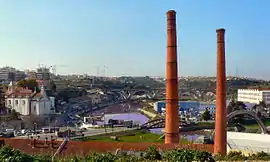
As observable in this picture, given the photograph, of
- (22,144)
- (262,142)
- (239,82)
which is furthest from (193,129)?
(239,82)

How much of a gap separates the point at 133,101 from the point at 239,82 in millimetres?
43735

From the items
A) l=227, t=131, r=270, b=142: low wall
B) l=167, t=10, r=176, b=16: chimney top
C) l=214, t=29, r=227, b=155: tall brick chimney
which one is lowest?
l=227, t=131, r=270, b=142: low wall

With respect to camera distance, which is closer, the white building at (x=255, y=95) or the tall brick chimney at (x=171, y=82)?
the tall brick chimney at (x=171, y=82)

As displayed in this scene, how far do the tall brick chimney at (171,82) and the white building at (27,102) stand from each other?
38832 mm

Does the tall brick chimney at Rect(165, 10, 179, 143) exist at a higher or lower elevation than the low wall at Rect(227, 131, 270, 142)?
higher

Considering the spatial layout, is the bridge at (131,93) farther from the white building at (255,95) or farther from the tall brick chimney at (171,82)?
the tall brick chimney at (171,82)

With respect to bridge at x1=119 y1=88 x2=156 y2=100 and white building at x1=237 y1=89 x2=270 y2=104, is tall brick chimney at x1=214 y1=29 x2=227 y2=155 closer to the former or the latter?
white building at x1=237 y1=89 x2=270 y2=104

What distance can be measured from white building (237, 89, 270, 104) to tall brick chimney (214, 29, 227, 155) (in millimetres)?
56490

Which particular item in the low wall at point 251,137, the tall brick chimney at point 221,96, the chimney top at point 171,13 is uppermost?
the chimney top at point 171,13

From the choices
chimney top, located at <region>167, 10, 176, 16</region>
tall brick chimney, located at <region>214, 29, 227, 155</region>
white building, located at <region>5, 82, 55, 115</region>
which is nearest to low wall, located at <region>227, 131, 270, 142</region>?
tall brick chimney, located at <region>214, 29, 227, 155</region>

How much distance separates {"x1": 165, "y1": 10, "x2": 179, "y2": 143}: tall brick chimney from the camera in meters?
17.0

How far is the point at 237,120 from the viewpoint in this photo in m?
47.9

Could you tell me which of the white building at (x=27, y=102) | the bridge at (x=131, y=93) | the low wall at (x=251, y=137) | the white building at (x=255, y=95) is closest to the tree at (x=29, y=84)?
the white building at (x=27, y=102)

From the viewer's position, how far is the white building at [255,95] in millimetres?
71162
